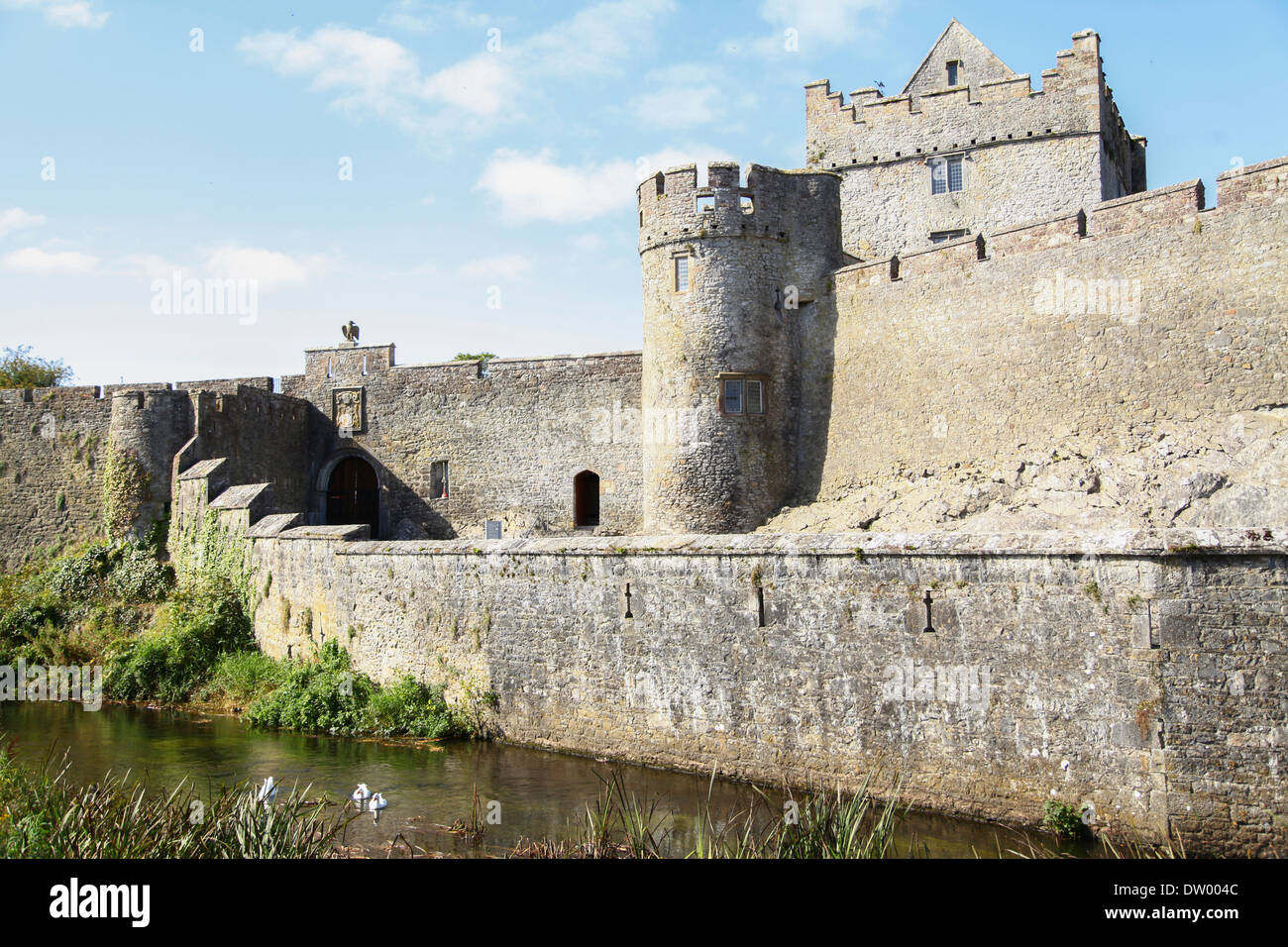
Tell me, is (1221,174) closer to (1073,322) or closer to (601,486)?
(1073,322)

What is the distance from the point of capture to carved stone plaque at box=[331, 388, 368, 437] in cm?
2794

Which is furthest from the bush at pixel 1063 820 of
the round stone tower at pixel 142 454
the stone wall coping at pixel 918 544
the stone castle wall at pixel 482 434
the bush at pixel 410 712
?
the round stone tower at pixel 142 454

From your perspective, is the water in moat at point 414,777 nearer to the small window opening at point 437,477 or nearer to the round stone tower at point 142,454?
the round stone tower at point 142,454

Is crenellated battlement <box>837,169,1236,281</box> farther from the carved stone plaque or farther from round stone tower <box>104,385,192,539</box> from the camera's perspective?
round stone tower <box>104,385,192,539</box>

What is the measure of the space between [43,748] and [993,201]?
77.4ft

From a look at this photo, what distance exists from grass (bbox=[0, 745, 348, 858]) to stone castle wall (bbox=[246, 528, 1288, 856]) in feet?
15.6

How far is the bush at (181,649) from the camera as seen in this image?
61.7 ft

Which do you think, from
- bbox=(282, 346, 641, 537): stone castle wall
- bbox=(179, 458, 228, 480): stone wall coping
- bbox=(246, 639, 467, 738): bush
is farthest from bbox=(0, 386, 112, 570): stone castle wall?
bbox=(246, 639, 467, 738): bush

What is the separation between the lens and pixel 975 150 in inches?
1077

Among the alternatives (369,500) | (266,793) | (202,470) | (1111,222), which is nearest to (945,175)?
(1111,222)

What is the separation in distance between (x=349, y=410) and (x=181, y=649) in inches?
398

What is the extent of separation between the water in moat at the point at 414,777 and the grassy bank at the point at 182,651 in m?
0.48

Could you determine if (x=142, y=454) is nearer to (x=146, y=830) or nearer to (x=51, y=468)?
(x=51, y=468)
